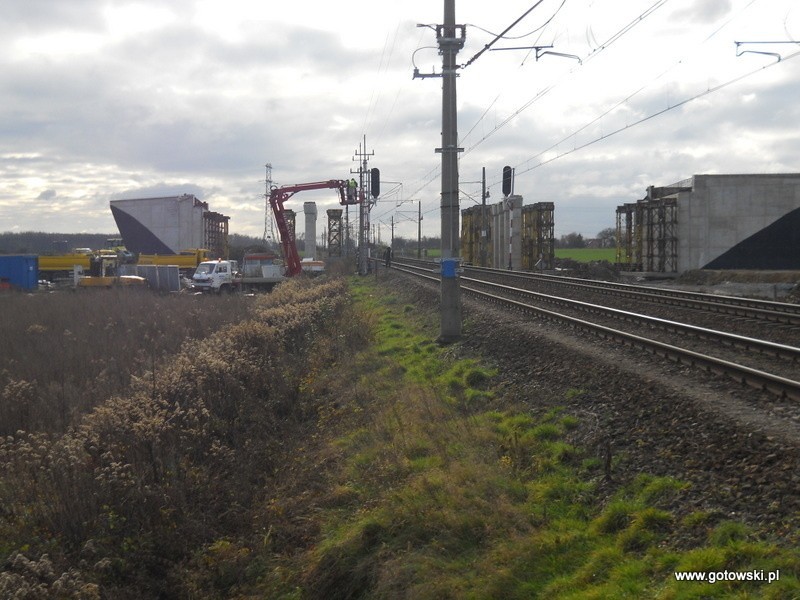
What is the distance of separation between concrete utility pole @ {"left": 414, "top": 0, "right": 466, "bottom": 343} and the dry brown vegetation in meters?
2.75

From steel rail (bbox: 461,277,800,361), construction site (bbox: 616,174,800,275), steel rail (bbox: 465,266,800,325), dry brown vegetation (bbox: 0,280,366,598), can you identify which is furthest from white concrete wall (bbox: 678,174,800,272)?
dry brown vegetation (bbox: 0,280,366,598)

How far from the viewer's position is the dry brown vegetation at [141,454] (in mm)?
7676

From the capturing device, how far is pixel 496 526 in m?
6.70

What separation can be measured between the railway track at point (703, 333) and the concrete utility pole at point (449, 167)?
2.54 metres

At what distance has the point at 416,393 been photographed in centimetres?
1175

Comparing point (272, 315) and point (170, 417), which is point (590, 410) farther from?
point (272, 315)

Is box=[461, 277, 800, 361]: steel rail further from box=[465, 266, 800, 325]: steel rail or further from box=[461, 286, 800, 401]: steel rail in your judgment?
box=[465, 266, 800, 325]: steel rail

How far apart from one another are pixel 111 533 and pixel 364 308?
809 inches

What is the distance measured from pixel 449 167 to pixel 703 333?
20.4ft

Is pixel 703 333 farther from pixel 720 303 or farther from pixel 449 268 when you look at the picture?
pixel 720 303

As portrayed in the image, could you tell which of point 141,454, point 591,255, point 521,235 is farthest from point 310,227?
point 141,454

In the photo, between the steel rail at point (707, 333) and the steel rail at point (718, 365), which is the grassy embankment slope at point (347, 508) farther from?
the steel rail at point (707, 333)

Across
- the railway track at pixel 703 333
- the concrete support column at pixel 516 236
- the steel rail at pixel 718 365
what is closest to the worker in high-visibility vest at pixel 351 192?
the concrete support column at pixel 516 236

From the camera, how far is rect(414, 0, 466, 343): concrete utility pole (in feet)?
53.5
